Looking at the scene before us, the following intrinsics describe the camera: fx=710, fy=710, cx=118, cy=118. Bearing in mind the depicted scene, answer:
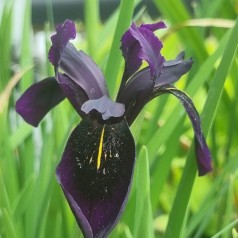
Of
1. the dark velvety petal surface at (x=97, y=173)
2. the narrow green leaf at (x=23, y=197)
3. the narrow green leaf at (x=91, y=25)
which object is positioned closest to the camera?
the dark velvety petal surface at (x=97, y=173)

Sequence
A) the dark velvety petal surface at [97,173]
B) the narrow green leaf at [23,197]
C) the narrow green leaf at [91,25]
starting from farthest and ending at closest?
the narrow green leaf at [91,25] → the narrow green leaf at [23,197] → the dark velvety petal surface at [97,173]

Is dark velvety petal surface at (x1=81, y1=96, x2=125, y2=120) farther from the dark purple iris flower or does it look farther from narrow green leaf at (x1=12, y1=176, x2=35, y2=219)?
narrow green leaf at (x1=12, y1=176, x2=35, y2=219)

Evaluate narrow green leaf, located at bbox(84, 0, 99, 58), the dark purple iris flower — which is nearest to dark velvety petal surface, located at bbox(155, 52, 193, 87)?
the dark purple iris flower

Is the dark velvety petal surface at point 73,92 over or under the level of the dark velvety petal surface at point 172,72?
over

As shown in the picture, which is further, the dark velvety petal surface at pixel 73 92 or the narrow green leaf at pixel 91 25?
the narrow green leaf at pixel 91 25

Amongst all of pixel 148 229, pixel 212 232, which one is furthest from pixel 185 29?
pixel 148 229

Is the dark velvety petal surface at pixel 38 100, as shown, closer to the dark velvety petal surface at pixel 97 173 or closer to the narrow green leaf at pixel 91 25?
the dark velvety petal surface at pixel 97 173

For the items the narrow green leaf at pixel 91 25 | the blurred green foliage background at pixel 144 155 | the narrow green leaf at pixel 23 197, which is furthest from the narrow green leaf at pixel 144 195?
the narrow green leaf at pixel 91 25

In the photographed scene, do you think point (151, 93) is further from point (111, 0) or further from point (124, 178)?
point (111, 0)
